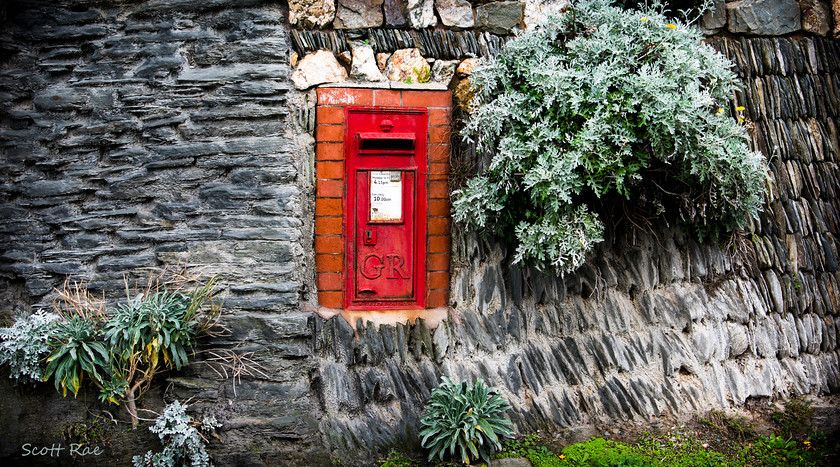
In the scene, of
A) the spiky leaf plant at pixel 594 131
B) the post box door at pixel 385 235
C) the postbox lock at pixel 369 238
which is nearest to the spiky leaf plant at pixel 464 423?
the post box door at pixel 385 235

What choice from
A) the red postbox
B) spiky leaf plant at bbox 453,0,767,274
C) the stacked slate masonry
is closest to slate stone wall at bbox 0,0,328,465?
the stacked slate masonry

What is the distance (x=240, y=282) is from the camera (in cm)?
376

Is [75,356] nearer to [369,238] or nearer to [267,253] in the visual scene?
[267,253]

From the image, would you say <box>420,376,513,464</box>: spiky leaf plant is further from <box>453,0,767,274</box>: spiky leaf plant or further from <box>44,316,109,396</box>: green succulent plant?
<box>44,316,109,396</box>: green succulent plant

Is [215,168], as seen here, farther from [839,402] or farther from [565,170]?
[839,402]

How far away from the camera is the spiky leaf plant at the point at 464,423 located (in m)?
3.57

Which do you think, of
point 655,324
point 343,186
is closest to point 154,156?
→ point 343,186

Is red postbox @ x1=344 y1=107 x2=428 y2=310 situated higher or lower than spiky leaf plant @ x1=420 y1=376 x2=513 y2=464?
higher

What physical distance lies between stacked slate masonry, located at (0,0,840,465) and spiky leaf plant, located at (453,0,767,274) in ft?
1.51
